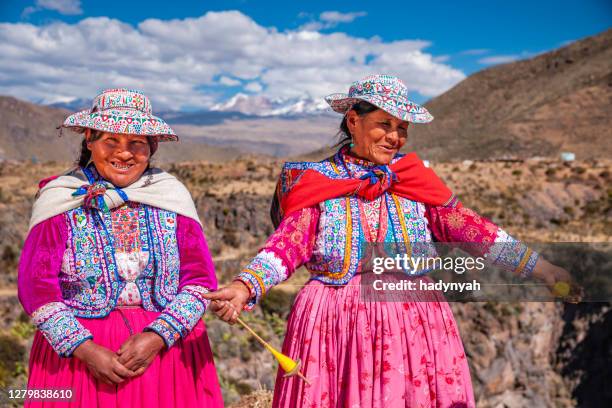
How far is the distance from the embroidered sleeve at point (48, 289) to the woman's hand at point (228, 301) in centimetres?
53

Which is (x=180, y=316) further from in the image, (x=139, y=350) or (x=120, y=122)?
(x=120, y=122)

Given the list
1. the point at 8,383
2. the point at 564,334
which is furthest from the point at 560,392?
the point at 8,383

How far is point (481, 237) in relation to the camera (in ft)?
8.91

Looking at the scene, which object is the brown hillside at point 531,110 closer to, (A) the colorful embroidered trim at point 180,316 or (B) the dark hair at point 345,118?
(B) the dark hair at point 345,118

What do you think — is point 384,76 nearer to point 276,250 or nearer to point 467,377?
point 276,250

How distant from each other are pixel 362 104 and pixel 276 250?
0.74m

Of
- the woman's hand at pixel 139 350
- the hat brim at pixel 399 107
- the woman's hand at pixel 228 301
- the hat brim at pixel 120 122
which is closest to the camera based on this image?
the woman's hand at pixel 228 301

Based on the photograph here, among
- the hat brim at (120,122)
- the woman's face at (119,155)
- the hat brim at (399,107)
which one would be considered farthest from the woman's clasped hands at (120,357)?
the hat brim at (399,107)

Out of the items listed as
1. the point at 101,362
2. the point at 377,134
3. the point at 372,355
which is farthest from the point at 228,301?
the point at 377,134

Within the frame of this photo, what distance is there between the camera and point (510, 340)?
44.5ft

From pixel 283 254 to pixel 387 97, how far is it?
0.80 m

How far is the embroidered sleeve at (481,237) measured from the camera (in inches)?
105

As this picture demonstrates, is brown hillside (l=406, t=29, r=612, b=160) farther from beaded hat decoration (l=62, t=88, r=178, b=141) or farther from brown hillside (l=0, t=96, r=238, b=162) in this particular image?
brown hillside (l=0, t=96, r=238, b=162)

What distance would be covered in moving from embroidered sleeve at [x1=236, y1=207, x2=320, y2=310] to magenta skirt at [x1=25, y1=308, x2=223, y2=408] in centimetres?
42
